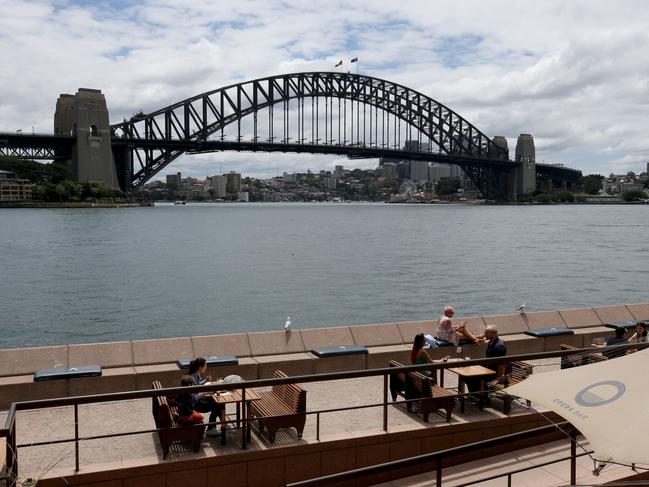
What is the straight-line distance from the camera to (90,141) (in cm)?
10412

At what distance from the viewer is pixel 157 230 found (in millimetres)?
68500

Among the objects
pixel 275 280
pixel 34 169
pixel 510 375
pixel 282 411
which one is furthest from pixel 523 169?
pixel 282 411

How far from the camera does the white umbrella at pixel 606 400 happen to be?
4004 mm

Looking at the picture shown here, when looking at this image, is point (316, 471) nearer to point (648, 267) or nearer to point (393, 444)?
point (393, 444)

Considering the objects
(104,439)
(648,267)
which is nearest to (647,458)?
(104,439)

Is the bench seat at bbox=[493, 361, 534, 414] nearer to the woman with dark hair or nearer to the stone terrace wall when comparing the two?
the woman with dark hair

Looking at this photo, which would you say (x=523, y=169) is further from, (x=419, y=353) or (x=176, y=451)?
(x=176, y=451)

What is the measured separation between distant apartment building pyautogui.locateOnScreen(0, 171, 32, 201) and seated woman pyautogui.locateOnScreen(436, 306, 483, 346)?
10937 cm

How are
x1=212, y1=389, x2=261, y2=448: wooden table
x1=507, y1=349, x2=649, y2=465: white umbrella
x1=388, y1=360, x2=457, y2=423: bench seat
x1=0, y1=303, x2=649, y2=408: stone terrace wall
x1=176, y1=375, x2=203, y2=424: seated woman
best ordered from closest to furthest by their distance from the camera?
x1=507, y1=349, x2=649, y2=465: white umbrella, x1=176, y1=375, x2=203, y2=424: seated woman, x1=212, y1=389, x2=261, y2=448: wooden table, x1=388, y1=360, x2=457, y2=423: bench seat, x1=0, y1=303, x2=649, y2=408: stone terrace wall

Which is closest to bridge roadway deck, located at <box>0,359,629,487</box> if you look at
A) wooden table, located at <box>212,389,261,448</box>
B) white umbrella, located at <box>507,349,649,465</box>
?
wooden table, located at <box>212,389,261,448</box>

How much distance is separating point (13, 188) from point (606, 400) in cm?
11881

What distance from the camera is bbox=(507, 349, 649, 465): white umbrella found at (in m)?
4.00

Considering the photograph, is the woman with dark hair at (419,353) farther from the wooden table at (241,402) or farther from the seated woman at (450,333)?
the seated woman at (450,333)

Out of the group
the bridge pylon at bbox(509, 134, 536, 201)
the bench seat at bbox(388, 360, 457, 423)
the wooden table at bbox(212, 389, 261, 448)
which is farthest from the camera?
the bridge pylon at bbox(509, 134, 536, 201)
